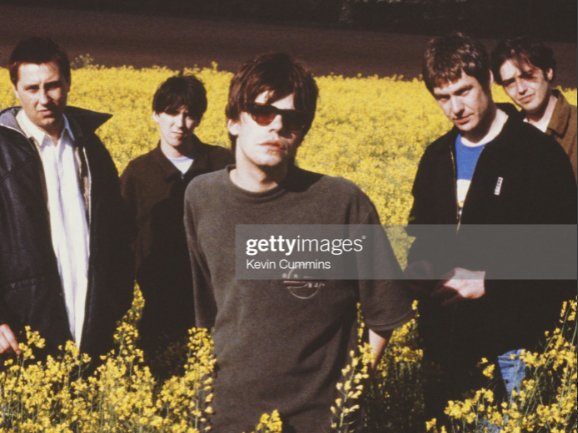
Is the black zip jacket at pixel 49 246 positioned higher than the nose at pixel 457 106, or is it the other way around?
the nose at pixel 457 106

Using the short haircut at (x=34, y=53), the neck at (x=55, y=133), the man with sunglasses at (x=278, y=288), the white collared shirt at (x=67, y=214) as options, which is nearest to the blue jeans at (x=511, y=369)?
the man with sunglasses at (x=278, y=288)

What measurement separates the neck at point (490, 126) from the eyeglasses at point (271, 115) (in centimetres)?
117

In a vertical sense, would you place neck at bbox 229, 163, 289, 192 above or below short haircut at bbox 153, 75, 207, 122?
below

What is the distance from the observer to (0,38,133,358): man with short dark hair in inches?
134

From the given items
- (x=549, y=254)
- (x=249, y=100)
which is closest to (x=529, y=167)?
(x=549, y=254)

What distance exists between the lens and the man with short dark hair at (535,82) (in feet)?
14.4

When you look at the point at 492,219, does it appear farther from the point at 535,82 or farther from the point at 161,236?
the point at 161,236

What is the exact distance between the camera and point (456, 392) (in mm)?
4262

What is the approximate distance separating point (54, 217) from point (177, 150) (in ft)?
4.74

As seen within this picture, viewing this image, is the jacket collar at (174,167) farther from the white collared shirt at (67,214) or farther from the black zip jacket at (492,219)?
the black zip jacket at (492,219)

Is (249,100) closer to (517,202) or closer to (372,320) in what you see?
(372,320)

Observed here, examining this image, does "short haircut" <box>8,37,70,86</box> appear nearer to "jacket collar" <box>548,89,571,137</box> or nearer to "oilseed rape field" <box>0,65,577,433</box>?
"oilseed rape field" <box>0,65,577,433</box>

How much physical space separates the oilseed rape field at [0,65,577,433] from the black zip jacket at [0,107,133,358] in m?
0.15

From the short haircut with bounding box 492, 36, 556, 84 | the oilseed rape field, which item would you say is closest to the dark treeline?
the oilseed rape field
